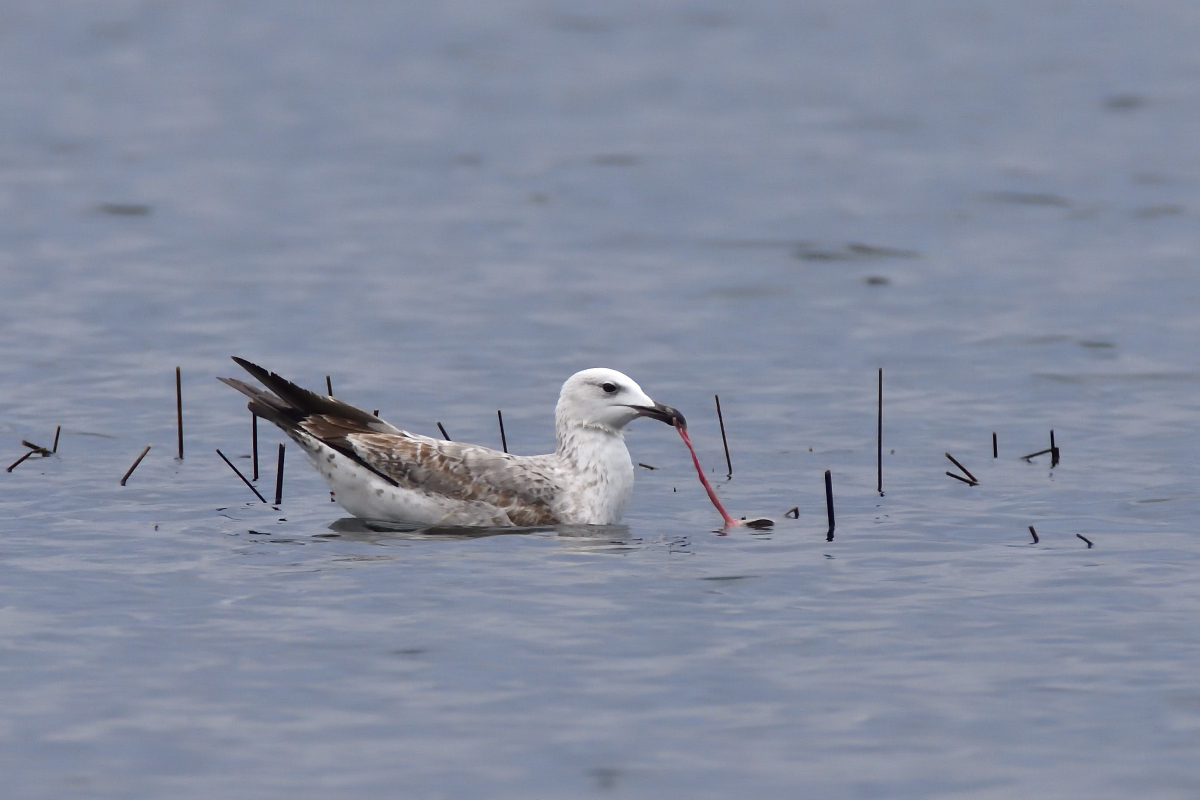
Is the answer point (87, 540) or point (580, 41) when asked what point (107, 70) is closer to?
point (580, 41)

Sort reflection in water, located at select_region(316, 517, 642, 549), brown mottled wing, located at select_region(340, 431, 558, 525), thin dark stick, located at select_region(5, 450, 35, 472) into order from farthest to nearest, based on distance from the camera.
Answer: thin dark stick, located at select_region(5, 450, 35, 472) → brown mottled wing, located at select_region(340, 431, 558, 525) → reflection in water, located at select_region(316, 517, 642, 549)

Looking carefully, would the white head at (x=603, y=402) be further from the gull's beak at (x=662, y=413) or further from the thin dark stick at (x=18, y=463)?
the thin dark stick at (x=18, y=463)

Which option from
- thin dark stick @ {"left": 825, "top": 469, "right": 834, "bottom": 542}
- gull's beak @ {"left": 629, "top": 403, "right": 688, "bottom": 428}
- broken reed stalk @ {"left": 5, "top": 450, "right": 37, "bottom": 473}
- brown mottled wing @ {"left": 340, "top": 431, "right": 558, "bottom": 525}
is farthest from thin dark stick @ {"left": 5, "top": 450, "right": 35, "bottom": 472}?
thin dark stick @ {"left": 825, "top": 469, "right": 834, "bottom": 542}

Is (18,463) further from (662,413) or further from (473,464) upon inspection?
(662,413)

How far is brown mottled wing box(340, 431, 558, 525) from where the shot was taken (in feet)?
48.4

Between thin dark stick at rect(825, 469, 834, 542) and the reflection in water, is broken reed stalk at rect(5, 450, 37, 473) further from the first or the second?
thin dark stick at rect(825, 469, 834, 542)

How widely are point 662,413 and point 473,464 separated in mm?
1506

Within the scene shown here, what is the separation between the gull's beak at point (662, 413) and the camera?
49.3 feet

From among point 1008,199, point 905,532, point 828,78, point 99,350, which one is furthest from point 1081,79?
point 905,532

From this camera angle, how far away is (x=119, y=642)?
1141cm

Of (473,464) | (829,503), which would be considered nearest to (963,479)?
(829,503)

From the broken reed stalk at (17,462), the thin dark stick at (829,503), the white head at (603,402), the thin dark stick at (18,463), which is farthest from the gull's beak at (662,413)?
the broken reed stalk at (17,462)

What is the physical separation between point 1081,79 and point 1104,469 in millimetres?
27821

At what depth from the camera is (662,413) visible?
15062 millimetres
